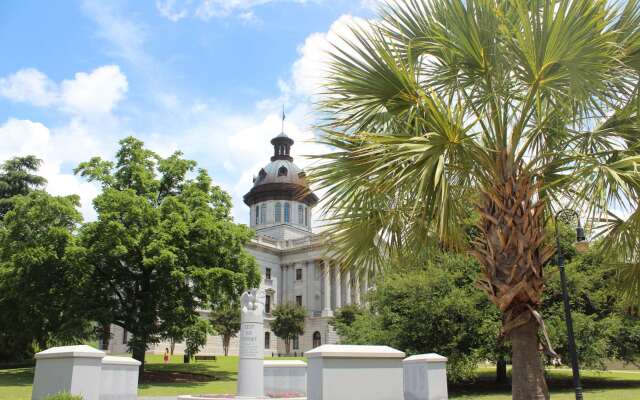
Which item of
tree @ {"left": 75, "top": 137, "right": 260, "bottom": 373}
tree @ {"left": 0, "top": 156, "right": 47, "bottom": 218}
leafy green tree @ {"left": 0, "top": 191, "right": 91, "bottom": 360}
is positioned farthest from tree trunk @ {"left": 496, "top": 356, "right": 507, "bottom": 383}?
tree @ {"left": 0, "top": 156, "right": 47, "bottom": 218}

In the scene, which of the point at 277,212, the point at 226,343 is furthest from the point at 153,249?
the point at 277,212

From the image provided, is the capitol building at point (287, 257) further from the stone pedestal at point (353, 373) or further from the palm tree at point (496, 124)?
the palm tree at point (496, 124)

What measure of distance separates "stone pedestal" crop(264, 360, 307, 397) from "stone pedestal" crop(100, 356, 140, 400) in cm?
497

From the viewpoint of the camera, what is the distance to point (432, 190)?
7391mm

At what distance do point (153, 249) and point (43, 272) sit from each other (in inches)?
244

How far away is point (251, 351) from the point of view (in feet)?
60.3

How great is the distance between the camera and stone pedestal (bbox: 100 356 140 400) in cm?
1770

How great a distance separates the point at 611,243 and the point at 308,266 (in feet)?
232

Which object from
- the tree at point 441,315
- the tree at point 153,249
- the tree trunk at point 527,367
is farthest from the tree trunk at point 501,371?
the tree trunk at point 527,367

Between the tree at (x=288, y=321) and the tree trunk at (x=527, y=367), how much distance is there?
62630mm

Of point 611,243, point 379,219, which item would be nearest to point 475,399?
point 611,243

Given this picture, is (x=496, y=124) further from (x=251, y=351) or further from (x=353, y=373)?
(x=251, y=351)

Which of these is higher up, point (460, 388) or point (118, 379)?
point (118, 379)

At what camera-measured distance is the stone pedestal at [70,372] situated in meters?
14.0
